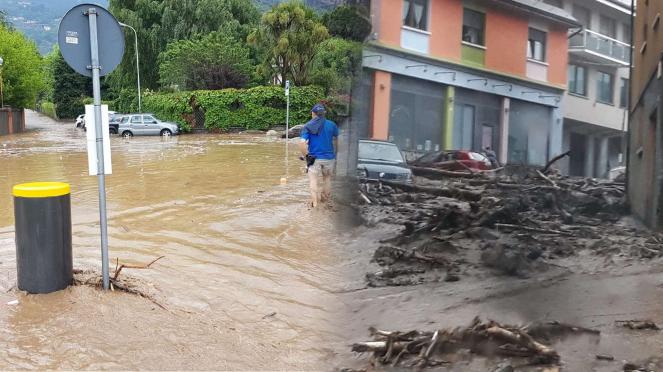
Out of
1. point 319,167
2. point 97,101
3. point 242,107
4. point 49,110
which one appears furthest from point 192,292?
point 49,110

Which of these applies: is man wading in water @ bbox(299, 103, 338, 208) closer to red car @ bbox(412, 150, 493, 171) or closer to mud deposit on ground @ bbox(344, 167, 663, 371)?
mud deposit on ground @ bbox(344, 167, 663, 371)

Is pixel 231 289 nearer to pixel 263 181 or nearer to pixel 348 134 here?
pixel 348 134

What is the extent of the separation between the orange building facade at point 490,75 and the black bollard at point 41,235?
172 inches

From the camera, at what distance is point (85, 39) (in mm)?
4902

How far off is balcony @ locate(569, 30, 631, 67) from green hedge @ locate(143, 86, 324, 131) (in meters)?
34.1

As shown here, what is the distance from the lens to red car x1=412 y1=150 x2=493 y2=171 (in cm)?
88

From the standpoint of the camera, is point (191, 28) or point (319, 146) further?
point (191, 28)

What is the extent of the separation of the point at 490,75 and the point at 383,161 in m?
0.20

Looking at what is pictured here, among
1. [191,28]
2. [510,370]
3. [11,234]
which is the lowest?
[11,234]

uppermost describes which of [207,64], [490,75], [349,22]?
[207,64]

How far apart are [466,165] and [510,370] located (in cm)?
44

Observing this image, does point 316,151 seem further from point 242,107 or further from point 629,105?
point 242,107

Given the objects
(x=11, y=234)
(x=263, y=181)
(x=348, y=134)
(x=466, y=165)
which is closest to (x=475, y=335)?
(x=466, y=165)

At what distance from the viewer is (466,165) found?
0.89 metres
